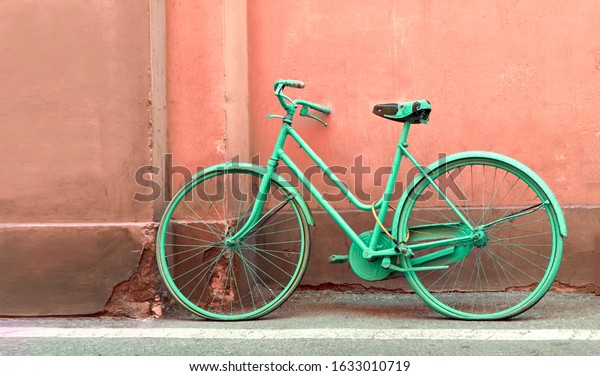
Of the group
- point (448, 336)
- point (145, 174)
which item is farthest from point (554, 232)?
point (145, 174)

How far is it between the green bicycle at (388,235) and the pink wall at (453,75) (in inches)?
10.4

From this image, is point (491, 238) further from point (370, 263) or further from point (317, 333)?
point (317, 333)

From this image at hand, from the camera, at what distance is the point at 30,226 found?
391 centimetres

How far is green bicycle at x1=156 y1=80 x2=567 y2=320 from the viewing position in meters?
3.64

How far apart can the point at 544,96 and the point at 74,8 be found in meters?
2.98

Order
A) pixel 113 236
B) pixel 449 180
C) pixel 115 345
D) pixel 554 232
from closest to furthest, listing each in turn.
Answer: pixel 115 345 → pixel 554 232 → pixel 113 236 → pixel 449 180

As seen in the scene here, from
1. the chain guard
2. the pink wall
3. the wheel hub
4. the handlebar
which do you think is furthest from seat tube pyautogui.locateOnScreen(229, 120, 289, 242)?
the wheel hub

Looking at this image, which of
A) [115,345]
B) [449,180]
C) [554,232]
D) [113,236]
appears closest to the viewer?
[115,345]

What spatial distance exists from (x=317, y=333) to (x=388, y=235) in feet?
2.30

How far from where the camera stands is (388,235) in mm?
3682

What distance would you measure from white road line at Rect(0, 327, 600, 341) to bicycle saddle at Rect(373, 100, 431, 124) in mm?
1166

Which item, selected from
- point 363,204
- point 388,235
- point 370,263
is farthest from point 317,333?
point 363,204

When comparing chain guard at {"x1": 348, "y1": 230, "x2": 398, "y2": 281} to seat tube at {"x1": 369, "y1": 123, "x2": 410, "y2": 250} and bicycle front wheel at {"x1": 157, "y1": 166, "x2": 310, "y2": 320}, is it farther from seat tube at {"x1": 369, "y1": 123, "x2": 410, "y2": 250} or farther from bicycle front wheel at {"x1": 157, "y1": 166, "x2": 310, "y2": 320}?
bicycle front wheel at {"x1": 157, "y1": 166, "x2": 310, "y2": 320}

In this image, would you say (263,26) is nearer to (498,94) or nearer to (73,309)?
(498,94)
